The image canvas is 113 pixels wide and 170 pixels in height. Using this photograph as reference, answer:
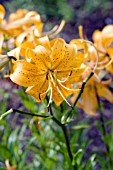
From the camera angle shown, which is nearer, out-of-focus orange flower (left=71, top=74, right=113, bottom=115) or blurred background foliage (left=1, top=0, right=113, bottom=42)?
out-of-focus orange flower (left=71, top=74, right=113, bottom=115)

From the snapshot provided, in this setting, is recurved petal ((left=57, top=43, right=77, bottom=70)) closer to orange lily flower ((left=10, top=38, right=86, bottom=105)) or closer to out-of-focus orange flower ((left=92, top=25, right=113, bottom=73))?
orange lily flower ((left=10, top=38, right=86, bottom=105))

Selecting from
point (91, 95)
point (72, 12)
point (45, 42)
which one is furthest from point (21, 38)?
point (72, 12)

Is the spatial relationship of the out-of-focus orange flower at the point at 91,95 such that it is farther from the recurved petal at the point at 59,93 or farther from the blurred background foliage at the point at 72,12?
the blurred background foliage at the point at 72,12

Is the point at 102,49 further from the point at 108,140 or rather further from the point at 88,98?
the point at 108,140

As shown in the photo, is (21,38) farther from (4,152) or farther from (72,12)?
(72,12)

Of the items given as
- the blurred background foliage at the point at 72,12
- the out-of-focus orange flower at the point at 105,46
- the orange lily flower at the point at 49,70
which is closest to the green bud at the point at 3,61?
the orange lily flower at the point at 49,70

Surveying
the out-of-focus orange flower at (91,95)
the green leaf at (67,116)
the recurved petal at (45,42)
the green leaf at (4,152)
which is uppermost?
the recurved petal at (45,42)

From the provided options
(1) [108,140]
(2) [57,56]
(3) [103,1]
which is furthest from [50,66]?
(3) [103,1]

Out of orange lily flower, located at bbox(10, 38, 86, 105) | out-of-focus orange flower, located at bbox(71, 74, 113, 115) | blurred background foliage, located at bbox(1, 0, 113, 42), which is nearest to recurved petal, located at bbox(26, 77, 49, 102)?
orange lily flower, located at bbox(10, 38, 86, 105)

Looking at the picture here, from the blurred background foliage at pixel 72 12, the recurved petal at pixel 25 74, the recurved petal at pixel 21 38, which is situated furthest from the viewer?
the blurred background foliage at pixel 72 12
